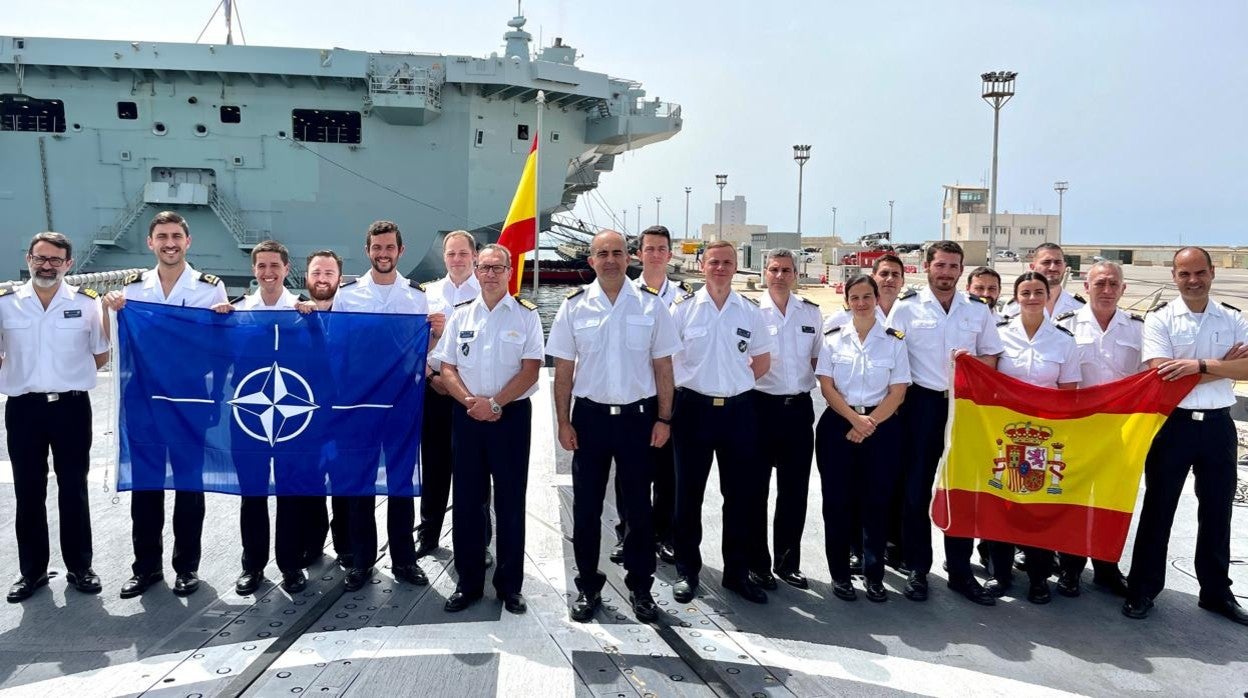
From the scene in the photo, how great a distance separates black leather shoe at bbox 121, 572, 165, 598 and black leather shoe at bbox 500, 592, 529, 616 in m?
1.70

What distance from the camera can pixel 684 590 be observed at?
12.6 feet

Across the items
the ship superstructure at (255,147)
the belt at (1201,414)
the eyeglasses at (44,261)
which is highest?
the ship superstructure at (255,147)

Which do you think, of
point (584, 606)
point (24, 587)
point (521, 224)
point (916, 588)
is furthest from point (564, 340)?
point (521, 224)

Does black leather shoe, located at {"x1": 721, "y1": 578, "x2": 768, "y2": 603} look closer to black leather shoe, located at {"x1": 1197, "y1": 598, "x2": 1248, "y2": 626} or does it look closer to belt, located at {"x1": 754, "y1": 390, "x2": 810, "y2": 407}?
belt, located at {"x1": 754, "y1": 390, "x2": 810, "y2": 407}

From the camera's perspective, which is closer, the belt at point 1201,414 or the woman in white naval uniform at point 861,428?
the belt at point 1201,414

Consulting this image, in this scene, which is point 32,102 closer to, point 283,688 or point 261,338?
point 261,338

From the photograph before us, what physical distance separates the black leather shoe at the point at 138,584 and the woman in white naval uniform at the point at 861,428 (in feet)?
10.7

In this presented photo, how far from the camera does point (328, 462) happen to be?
3938 millimetres

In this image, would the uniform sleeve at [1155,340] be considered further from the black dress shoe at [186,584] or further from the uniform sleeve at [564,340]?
the black dress shoe at [186,584]

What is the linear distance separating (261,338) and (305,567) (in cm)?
120

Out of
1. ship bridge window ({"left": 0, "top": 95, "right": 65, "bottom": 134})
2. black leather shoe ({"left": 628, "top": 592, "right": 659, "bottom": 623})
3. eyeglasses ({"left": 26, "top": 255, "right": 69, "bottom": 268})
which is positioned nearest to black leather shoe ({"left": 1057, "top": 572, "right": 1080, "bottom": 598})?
black leather shoe ({"left": 628, "top": 592, "right": 659, "bottom": 623})

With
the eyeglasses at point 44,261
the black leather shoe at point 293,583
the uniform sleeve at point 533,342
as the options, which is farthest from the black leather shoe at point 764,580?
the eyeglasses at point 44,261

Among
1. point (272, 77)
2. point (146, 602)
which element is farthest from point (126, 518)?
point (272, 77)

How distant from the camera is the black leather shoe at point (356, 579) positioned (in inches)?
153
